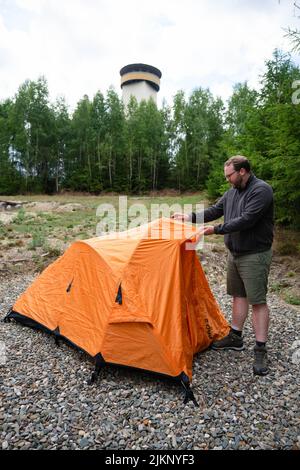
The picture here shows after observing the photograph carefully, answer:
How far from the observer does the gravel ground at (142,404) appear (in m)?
2.99

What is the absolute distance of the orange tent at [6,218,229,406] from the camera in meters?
3.83

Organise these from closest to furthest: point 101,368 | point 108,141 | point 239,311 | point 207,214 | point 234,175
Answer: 1. point 101,368
2. point 234,175
3. point 239,311
4. point 207,214
5. point 108,141

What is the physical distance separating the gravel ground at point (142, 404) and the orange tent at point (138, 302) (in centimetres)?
25

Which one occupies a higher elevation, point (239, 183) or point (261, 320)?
point (239, 183)

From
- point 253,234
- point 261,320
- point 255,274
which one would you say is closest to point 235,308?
point 261,320

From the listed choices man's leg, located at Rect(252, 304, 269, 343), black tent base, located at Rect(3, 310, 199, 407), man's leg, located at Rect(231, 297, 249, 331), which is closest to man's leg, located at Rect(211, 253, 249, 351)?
man's leg, located at Rect(231, 297, 249, 331)

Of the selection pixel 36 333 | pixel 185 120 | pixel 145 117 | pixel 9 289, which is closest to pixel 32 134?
pixel 145 117

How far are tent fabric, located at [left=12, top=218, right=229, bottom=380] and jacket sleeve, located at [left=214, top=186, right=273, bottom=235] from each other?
1.94 ft

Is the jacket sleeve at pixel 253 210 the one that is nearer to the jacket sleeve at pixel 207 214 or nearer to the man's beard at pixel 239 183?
the man's beard at pixel 239 183

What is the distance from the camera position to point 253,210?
3809 mm

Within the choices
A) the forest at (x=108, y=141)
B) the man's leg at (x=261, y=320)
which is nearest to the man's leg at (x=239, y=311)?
the man's leg at (x=261, y=320)

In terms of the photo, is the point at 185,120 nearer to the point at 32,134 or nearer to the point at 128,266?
the point at 32,134

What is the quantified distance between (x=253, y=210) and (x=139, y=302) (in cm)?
179

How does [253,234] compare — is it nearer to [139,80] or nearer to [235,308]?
[235,308]
